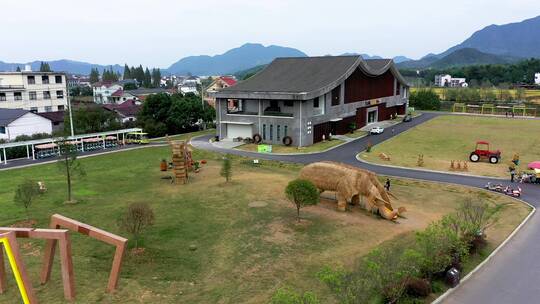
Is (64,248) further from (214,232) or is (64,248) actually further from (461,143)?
(461,143)

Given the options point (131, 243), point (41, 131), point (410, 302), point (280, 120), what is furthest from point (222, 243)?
point (41, 131)

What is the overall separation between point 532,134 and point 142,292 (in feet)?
197

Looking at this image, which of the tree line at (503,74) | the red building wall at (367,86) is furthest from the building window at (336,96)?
the tree line at (503,74)

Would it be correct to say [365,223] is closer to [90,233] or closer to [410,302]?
[410,302]

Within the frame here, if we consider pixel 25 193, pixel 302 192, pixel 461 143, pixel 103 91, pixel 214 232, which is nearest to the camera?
pixel 214 232

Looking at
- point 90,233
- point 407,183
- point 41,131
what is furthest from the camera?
point 41,131

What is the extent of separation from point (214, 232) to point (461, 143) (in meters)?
40.3

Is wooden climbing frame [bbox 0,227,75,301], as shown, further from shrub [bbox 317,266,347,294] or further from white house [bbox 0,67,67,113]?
white house [bbox 0,67,67,113]

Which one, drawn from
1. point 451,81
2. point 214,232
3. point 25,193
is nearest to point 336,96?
point 214,232

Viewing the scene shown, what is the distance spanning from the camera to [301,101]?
167 feet

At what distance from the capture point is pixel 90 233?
53.6ft

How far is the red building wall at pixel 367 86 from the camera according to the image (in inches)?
2485

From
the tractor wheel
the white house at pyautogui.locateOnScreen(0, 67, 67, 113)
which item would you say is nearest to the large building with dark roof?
the tractor wheel

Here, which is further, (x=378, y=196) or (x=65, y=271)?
(x=378, y=196)
